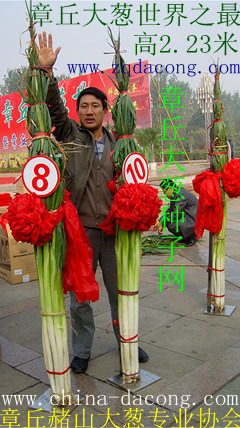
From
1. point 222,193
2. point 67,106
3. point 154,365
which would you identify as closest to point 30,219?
point 154,365

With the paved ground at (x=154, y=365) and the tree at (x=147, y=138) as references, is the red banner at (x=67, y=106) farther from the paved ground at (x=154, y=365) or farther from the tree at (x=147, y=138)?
the paved ground at (x=154, y=365)

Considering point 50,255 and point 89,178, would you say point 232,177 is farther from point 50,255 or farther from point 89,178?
point 50,255

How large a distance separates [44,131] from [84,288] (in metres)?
0.90

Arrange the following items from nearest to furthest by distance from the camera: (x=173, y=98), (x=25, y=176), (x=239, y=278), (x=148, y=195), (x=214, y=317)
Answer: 1. (x=25, y=176)
2. (x=148, y=195)
3. (x=214, y=317)
4. (x=173, y=98)
5. (x=239, y=278)

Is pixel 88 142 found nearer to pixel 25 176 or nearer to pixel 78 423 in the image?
pixel 25 176

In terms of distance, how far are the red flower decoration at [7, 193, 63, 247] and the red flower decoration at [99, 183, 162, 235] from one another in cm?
41

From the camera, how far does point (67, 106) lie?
1633 centimetres

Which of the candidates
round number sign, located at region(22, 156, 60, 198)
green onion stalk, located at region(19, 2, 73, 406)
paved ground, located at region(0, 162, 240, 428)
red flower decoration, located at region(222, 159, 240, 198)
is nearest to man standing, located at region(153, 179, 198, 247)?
A: paved ground, located at region(0, 162, 240, 428)

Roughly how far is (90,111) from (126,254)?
0.96 m

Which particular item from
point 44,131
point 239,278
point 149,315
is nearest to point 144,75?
point 239,278

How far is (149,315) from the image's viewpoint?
3883 millimetres

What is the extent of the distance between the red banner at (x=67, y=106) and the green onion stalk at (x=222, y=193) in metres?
8.68

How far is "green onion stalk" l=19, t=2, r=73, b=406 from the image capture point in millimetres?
2301

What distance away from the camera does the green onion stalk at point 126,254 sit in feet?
8.48
